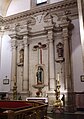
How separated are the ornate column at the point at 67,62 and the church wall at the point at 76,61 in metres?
0.29

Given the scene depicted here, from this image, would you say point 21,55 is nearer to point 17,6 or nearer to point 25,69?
point 25,69

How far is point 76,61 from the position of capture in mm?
10227

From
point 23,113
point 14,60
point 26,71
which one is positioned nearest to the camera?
point 23,113

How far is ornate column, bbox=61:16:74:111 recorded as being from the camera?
9797 millimetres

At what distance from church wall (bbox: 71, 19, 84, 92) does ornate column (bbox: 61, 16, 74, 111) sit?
0.29 meters

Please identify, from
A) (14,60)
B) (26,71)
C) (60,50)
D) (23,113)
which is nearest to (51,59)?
(60,50)

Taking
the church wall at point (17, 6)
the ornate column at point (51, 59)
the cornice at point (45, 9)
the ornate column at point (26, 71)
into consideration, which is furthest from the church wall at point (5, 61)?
the ornate column at point (51, 59)

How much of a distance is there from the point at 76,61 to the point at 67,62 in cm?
56

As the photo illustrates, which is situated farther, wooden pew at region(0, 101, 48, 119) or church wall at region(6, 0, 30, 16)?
church wall at region(6, 0, 30, 16)

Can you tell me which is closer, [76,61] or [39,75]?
[76,61]

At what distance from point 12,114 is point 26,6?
11.3m

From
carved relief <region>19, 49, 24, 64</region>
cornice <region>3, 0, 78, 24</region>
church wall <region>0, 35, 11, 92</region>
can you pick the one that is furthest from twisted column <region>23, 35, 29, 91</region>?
cornice <region>3, 0, 78, 24</region>

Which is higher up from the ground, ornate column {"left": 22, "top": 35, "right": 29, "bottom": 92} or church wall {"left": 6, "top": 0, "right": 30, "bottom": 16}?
church wall {"left": 6, "top": 0, "right": 30, "bottom": 16}

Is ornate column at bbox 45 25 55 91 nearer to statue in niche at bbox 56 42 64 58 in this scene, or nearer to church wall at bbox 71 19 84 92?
statue in niche at bbox 56 42 64 58
